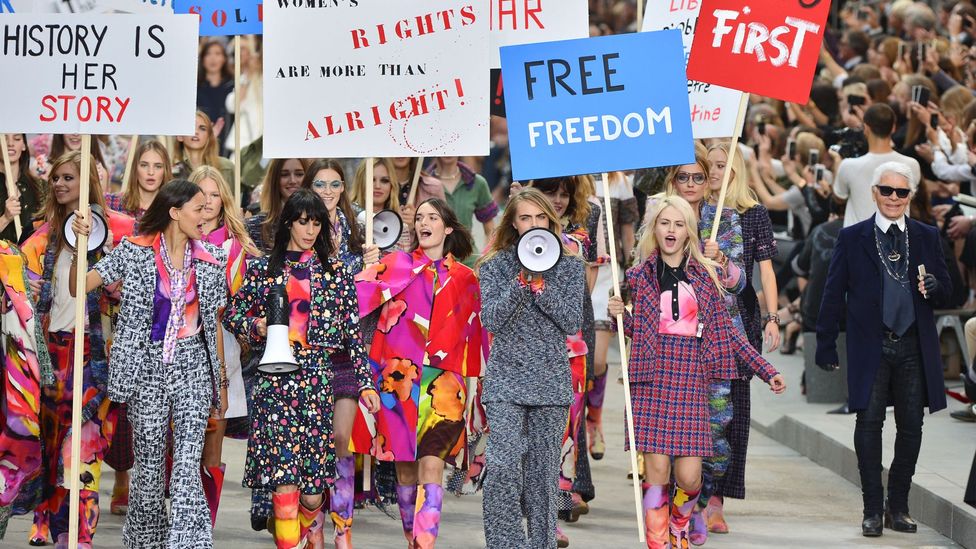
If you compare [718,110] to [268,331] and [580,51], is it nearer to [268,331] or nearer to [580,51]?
[580,51]

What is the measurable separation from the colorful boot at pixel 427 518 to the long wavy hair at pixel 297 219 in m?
1.22

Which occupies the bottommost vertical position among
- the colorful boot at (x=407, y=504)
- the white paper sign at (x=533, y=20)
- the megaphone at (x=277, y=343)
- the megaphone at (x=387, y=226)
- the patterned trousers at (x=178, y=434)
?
the colorful boot at (x=407, y=504)

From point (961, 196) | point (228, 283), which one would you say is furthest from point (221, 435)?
point (961, 196)

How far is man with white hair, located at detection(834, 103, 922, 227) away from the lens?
12816mm

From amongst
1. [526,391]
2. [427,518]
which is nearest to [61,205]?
[427,518]

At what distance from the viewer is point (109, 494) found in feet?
36.8

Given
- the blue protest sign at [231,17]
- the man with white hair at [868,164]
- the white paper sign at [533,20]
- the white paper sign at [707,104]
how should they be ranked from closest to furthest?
the white paper sign at [533,20]
the white paper sign at [707,104]
the blue protest sign at [231,17]
the man with white hair at [868,164]

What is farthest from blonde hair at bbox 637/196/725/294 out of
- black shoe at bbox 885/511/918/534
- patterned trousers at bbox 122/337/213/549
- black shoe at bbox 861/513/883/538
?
patterned trousers at bbox 122/337/213/549

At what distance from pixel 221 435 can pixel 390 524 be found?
1.50 meters

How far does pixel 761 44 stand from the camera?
9922 mm

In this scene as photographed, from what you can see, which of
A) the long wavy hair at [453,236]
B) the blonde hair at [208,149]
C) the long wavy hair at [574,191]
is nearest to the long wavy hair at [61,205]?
the long wavy hair at [453,236]

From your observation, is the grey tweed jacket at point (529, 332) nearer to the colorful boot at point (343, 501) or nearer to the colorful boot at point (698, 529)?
the colorful boot at point (343, 501)

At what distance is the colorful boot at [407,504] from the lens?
30.6ft

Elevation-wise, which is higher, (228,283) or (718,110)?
(718,110)
